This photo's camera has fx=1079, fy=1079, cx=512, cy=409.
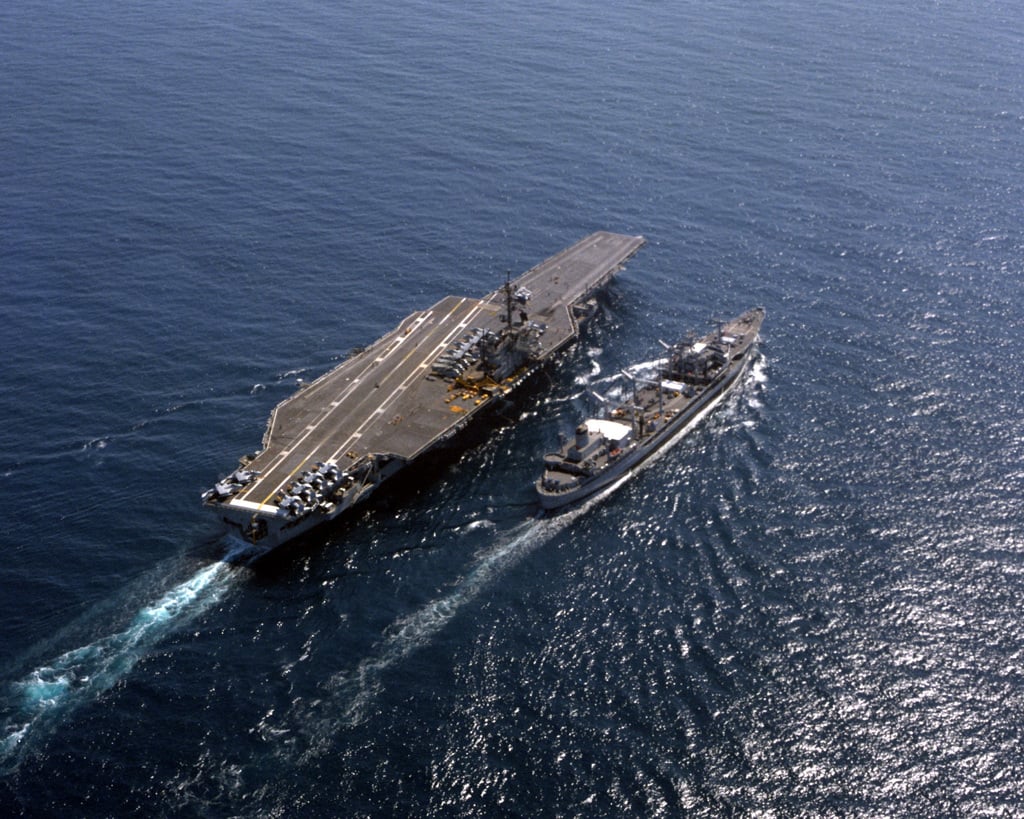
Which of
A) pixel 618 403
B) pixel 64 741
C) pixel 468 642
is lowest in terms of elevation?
pixel 64 741

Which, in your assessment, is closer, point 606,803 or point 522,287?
point 606,803

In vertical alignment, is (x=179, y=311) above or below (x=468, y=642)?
above

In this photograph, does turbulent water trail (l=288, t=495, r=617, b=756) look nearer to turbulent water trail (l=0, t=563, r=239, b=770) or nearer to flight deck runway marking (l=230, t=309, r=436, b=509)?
turbulent water trail (l=0, t=563, r=239, b=770)

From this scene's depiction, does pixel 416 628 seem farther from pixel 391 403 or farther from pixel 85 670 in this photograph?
pixel 391 403

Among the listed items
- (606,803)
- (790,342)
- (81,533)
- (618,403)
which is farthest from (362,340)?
(606,803)

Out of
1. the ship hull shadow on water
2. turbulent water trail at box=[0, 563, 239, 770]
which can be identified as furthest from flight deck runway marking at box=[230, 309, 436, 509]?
the ship hull shadow on water

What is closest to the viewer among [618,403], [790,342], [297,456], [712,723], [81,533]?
[712,723]

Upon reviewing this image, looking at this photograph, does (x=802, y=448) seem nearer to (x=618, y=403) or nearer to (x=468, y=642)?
(x=618, y=403)

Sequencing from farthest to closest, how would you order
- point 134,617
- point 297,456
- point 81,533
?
point 297,456 < point 81,533 < point 134,617
